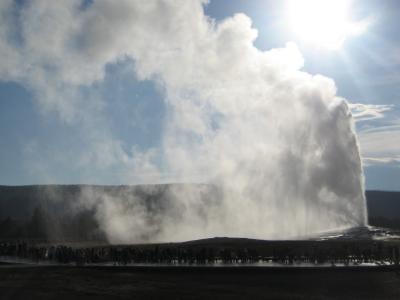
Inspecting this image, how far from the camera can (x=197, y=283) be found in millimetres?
19438

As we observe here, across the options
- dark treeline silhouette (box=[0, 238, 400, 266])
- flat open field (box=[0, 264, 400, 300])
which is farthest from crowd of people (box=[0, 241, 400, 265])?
flat open field (box=[0, 264, 400, 300])

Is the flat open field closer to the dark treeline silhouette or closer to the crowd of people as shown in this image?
the dark treeline silhouette

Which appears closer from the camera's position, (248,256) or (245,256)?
(245,256)

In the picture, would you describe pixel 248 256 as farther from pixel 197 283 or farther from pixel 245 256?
pixel 197 283

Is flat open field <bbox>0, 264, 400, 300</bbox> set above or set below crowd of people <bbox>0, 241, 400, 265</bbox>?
below

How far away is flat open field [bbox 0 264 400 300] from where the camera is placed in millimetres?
16953

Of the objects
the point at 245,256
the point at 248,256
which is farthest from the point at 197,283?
the point at 248,256

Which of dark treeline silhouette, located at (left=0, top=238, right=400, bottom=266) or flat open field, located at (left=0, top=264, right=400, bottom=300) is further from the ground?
dark treeline silhouette, located at (left=0, top=238, right=400, bottom=266)

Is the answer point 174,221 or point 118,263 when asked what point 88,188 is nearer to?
point 174,221

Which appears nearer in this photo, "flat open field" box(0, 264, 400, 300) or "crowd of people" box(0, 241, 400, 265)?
"flat open field" box(0, 264, 400, 300)

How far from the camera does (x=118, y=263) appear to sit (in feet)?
86.0

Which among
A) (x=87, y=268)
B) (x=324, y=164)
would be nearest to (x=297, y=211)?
(x=324, y=164)

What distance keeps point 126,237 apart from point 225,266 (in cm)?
2984

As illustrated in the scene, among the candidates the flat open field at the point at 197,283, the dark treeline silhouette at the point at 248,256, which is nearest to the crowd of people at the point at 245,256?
the dark treeline silhouette at the point at 248,256
